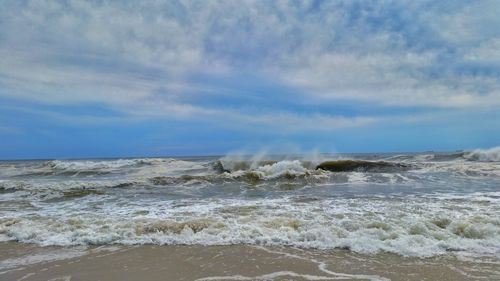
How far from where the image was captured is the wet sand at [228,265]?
174 inches

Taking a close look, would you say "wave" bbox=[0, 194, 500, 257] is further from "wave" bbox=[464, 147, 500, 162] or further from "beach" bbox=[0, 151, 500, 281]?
"wave" bbox=[464, 147, 500, 162]

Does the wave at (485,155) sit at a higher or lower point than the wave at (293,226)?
higher

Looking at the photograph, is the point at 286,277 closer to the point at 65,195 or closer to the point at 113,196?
the point at 113,196

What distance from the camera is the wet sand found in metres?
4.43

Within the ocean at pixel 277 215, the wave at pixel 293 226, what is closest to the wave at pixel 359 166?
the ocean at pixel 277 215

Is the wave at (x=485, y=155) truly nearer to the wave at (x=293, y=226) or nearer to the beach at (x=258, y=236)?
the beach at (x=258, y=236)

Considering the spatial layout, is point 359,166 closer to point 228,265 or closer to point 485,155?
point 485,155

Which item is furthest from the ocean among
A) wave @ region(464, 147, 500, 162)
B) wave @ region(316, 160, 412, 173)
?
wave @ region(464, 147, 500, 162)

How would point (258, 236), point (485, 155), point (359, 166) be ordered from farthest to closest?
point (485, 155), point (359, 166), point (258, 236)

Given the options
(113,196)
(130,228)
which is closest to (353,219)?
(130,228)

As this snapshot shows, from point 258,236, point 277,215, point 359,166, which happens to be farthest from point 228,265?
point 359,166

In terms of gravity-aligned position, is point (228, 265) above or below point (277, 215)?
below

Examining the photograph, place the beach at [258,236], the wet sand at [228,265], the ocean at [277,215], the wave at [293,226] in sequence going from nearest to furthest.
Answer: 1. the wet sand at [228,265]
2. the beach at [258,236]
3. the wave at [293,226]
4. the ocean at [277,215]

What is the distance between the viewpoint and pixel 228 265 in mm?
4871
